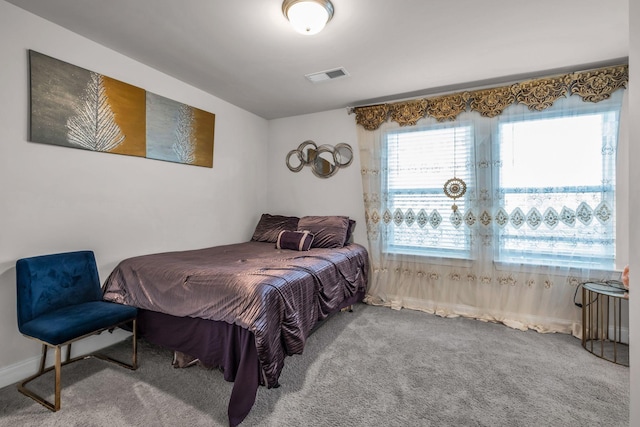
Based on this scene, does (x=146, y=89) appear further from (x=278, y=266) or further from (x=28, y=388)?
(x=28, y=388)

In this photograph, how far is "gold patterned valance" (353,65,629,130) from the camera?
261cm

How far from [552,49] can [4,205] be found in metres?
4.14

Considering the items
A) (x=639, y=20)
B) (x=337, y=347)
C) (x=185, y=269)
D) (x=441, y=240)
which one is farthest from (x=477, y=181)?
(x=185, y=269)

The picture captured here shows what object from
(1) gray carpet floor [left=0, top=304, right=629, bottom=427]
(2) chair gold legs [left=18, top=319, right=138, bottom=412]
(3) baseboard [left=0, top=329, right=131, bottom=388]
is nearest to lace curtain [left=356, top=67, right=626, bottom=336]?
(1) gray carpet floor [left=0, top=304, right=629, bottom=427]

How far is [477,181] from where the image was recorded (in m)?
3.10

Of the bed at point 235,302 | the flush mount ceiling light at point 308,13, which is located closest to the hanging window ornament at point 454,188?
the bed at point 235,302

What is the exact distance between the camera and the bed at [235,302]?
1767 mm

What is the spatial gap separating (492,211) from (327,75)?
2134 millimetres

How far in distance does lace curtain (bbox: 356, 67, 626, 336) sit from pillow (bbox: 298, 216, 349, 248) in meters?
0.37

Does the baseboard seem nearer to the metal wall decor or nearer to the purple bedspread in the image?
the purple bedspread

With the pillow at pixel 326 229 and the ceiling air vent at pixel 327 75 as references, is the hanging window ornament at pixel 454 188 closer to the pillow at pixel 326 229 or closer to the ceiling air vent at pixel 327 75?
the pillow at pixel 326 229

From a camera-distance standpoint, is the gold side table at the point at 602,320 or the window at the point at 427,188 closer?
the gold side table at the point at 602,320

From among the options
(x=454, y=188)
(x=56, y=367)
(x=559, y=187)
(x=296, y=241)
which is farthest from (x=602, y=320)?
(x=56, y=367)

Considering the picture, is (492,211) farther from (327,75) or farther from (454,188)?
(327,75)
